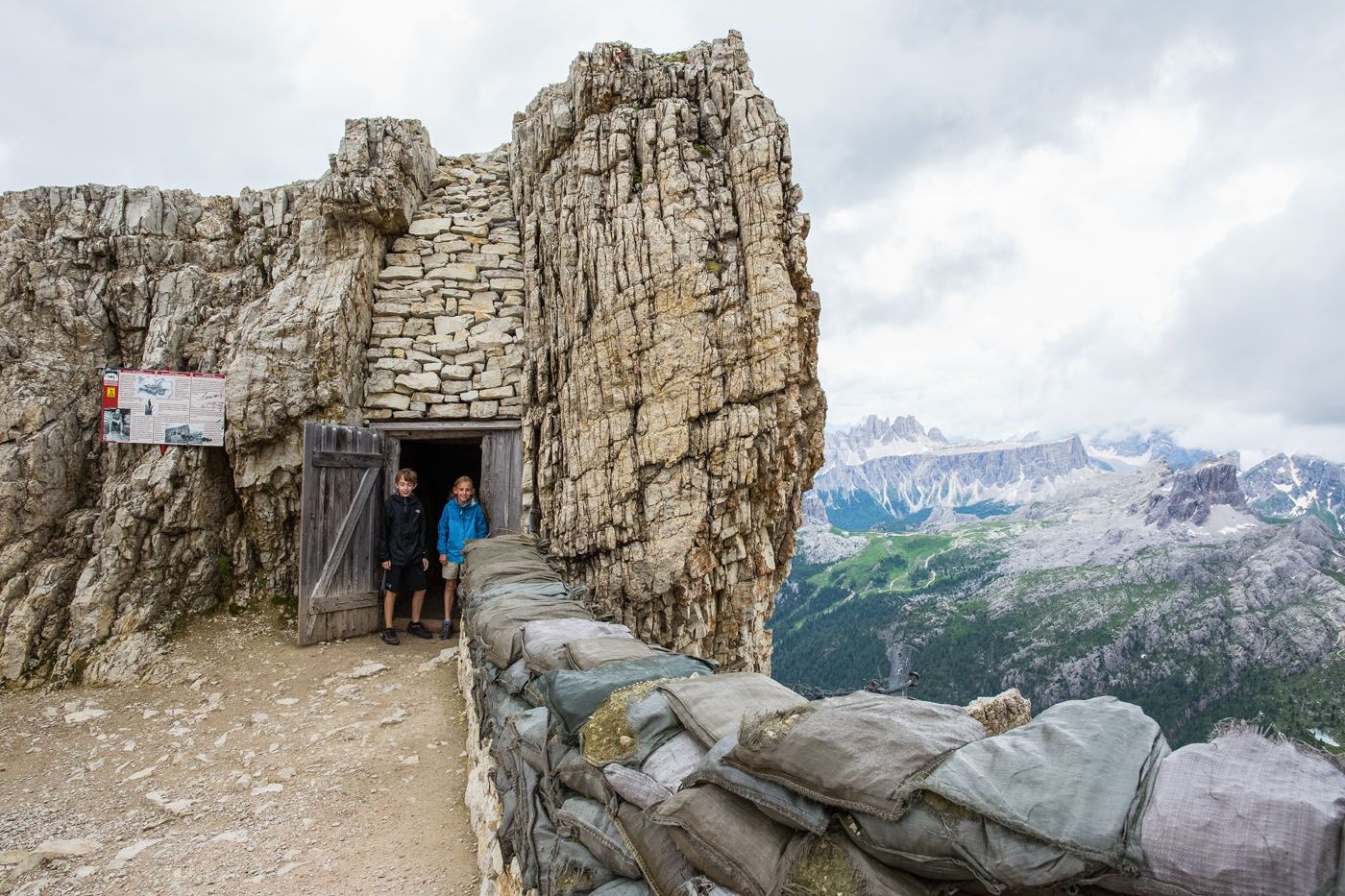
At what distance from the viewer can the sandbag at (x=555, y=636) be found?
5.35 metres

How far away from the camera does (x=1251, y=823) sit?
187 cm

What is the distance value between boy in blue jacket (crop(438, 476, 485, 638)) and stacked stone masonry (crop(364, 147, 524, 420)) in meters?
1.71

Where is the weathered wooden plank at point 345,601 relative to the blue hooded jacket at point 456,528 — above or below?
below

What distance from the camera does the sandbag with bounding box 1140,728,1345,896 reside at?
1.77 meters

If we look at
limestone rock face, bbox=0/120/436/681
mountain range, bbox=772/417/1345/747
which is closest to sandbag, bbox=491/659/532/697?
limestone rock face, bbox=0/120/436/681

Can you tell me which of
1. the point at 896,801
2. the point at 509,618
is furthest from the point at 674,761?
the point at 509,618

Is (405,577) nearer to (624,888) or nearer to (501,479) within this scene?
(501,479)

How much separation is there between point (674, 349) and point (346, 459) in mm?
7092

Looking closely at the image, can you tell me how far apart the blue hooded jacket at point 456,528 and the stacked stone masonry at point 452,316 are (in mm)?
1967

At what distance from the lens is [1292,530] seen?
153250 mm

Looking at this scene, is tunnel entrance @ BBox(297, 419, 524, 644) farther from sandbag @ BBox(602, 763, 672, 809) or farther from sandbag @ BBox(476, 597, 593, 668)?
sandbag @ BBox(602, 763, 672, 809)

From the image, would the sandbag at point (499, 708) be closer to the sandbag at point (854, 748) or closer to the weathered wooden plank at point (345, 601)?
the sandbag at point (854, 748)

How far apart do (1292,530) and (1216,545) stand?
14.7 metres

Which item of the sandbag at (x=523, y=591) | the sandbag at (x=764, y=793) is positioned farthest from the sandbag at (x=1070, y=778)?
the sandbag at (x=523, y=591)
